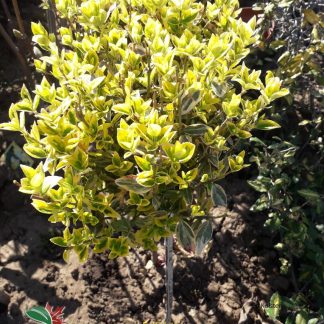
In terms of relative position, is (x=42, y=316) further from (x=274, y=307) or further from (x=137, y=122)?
(x=274, y=307)

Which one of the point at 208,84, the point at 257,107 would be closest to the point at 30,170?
the point at 208,84

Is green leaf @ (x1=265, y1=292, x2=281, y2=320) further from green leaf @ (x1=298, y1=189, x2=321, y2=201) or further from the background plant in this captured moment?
green leaf @ (x1=298, y1=189, x2=321, y2=201)

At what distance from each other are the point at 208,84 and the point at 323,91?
3.48ft

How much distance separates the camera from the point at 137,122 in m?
1.22

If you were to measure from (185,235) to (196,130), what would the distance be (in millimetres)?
330

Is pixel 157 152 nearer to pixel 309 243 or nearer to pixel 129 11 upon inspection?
pixel 129 11

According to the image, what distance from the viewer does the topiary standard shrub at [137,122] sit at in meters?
1.19

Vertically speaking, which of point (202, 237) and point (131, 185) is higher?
point (131, 185)

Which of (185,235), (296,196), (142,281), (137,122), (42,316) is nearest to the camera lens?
Result: (137,122)

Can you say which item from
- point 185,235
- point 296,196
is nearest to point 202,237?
point 185,235

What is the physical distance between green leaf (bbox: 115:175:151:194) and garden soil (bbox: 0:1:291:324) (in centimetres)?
102

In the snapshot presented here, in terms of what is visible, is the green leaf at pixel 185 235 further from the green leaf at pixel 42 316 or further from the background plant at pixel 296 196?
the background plant at pixel 296 196

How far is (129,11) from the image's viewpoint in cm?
155

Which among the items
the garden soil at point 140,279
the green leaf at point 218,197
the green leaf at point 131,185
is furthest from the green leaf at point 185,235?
the garden soil at point 140,279
